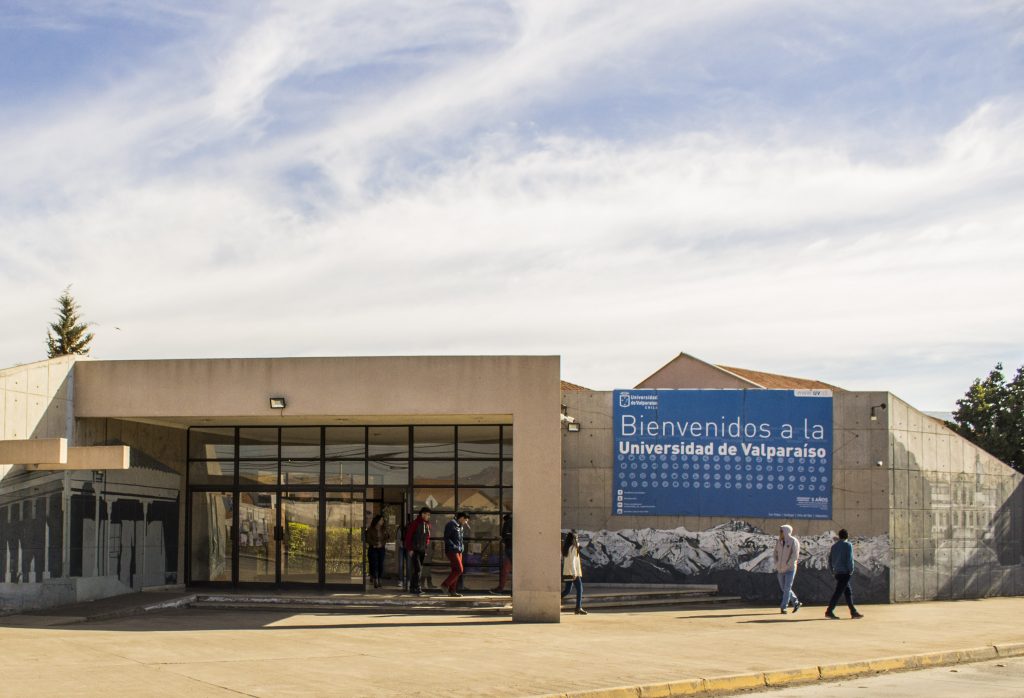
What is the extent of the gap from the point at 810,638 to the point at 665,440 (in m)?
7.73

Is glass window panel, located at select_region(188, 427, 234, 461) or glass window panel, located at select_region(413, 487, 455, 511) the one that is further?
glass window panel, located at select_region(188, 427, 234, 461)

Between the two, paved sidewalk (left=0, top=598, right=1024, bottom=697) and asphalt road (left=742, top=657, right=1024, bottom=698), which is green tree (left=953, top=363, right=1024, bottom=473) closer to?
paved sidewalk (left=0, top=598, right=1024, bottom=697)

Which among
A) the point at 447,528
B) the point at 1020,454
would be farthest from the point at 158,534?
the point at 1020,454

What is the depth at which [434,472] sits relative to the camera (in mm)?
22203

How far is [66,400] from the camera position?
19.0m

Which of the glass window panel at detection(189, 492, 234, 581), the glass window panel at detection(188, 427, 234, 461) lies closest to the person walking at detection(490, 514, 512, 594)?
the glass window panel at detection(189, 492, 234, 581)

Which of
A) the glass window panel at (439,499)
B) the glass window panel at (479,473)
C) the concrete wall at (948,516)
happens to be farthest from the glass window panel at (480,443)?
the concrete wall at (948,516)

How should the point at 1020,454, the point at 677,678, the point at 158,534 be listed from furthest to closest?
the point at 1020,454 < the point at 158,534 < the point at 677,678

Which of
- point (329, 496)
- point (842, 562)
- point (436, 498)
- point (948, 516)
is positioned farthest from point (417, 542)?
point (948, 516)

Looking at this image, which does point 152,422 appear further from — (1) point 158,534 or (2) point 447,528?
(2) point 447,528

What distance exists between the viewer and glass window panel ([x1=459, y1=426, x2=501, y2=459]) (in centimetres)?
2222

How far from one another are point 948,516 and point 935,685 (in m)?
12.9

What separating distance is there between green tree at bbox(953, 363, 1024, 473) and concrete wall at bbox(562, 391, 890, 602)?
12477mm

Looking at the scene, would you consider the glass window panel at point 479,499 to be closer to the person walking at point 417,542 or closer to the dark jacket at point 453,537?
the person walking at point 417,542
